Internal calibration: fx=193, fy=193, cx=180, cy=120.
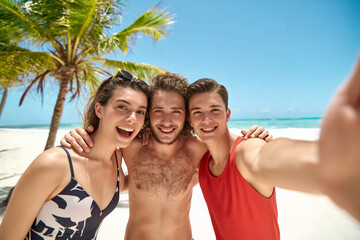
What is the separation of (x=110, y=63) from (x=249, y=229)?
20.3 ft

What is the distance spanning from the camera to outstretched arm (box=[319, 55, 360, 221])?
37cm

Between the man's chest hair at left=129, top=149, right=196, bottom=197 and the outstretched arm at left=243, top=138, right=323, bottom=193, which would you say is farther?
the man's chest hair at left=129, top=149, right=196, bottom=197

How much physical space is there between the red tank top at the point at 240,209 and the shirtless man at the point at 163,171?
625 mm

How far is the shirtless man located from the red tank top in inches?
24.6

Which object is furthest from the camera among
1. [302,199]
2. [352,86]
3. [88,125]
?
[302,199]

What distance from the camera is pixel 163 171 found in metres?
2.52

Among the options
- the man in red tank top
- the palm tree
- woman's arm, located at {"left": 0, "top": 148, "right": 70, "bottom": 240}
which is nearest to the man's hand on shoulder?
the man in red tank top

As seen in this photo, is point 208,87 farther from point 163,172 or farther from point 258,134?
point 163,172

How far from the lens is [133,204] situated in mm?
2459

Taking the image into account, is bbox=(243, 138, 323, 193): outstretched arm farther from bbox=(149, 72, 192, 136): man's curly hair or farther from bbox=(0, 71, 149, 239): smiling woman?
bbox=(149, 72, 192, 136): man's curly hair

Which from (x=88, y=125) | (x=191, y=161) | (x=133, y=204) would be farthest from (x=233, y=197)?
(x=88, y=125)

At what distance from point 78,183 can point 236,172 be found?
4.48 ft

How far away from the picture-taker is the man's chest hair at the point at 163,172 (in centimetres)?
241

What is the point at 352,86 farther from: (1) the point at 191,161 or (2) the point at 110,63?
(2) the point at 110,63
